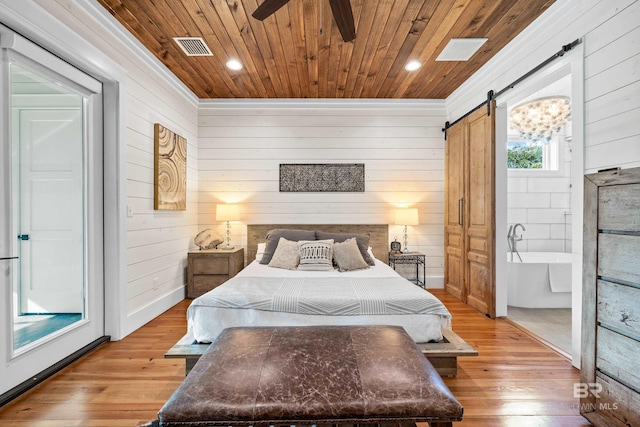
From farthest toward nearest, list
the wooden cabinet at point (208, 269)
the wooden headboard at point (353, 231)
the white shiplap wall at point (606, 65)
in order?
the wooden headboard at point (353, 231)
the wooden cabinet at point (208, 269)
the white shiplap wall at point (606, 65)

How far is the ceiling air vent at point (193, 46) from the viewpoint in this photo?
2.97m

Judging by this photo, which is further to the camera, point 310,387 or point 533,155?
point 533,155

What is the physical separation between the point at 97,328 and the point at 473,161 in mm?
4243

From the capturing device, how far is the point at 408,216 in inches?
170

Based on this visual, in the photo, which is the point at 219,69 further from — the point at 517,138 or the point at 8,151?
the point at 517,138

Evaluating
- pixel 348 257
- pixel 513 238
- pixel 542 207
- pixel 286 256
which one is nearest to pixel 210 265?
pixel 286 256

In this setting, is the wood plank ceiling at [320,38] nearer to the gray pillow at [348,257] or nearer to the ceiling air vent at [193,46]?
the ceiling air vent at [193,46]

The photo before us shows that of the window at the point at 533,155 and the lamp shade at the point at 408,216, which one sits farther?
the window at the point at 533,155

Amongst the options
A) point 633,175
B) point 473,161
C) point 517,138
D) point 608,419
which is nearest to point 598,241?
point 633,175

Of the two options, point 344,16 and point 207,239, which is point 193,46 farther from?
point 207,239

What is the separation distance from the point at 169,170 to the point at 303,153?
182 centimetres

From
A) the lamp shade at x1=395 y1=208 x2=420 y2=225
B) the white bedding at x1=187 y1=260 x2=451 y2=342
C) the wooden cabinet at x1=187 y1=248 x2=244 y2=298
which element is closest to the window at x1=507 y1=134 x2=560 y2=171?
the lamp shade at x1=395 y1=208 x2=420 y2=225

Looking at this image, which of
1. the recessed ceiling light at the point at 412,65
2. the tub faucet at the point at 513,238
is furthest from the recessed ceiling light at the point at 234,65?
the tub faucet at the point at 513,238

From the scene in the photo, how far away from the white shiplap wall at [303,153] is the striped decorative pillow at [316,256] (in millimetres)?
1124
